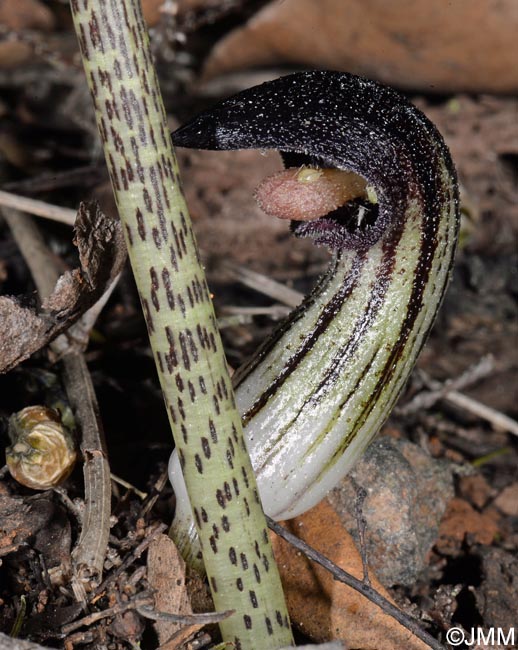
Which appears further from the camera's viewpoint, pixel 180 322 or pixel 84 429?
pixel 84 429

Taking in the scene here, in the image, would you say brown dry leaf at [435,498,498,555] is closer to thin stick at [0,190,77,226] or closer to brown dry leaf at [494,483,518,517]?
brown dry leaf at [494,483,518,517]

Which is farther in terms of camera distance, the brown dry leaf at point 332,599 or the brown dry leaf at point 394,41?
the brown dry leaf at point 394,41

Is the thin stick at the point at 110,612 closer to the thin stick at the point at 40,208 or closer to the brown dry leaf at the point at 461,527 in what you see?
the brown dry leaf at the point at 461,527

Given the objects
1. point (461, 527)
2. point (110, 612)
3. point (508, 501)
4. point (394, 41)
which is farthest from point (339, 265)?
point (394, 41)

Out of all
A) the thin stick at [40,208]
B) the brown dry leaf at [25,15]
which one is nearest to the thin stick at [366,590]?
the thin stick at [40,208]

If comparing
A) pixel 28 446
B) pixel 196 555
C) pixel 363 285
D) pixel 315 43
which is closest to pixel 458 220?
pixel 363 285

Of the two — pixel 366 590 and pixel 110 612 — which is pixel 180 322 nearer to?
pixel 110 612
